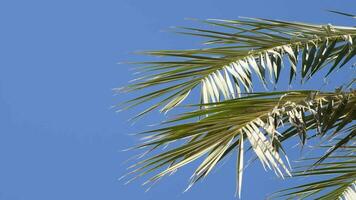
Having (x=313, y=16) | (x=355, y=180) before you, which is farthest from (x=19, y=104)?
(x=355, y=180)

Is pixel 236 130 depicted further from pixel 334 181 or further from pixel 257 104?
pixel 334 181

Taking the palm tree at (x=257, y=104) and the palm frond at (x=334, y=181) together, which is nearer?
the palm tree at (x=257, y=104)

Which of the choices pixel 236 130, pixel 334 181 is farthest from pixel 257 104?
pixel 334 181

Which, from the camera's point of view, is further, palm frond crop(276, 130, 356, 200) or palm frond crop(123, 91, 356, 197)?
palm frond crop(276, 130, 356, 200)

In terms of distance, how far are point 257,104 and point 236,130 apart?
0.16 metres

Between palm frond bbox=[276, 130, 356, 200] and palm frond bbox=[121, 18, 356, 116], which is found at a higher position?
palm frond bbox=[121, 18, 356, 116]

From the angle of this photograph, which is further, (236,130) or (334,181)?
(334,181)

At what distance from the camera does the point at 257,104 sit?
12.2ft

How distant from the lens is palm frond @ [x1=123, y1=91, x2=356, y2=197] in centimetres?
350

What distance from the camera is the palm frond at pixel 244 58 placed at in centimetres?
402

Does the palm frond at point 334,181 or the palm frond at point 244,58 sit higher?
the palm frond at point 244,58

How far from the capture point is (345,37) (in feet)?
13.3

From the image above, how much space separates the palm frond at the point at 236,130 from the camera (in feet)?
11.5

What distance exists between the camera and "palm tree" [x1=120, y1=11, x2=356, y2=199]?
11.6 feet
